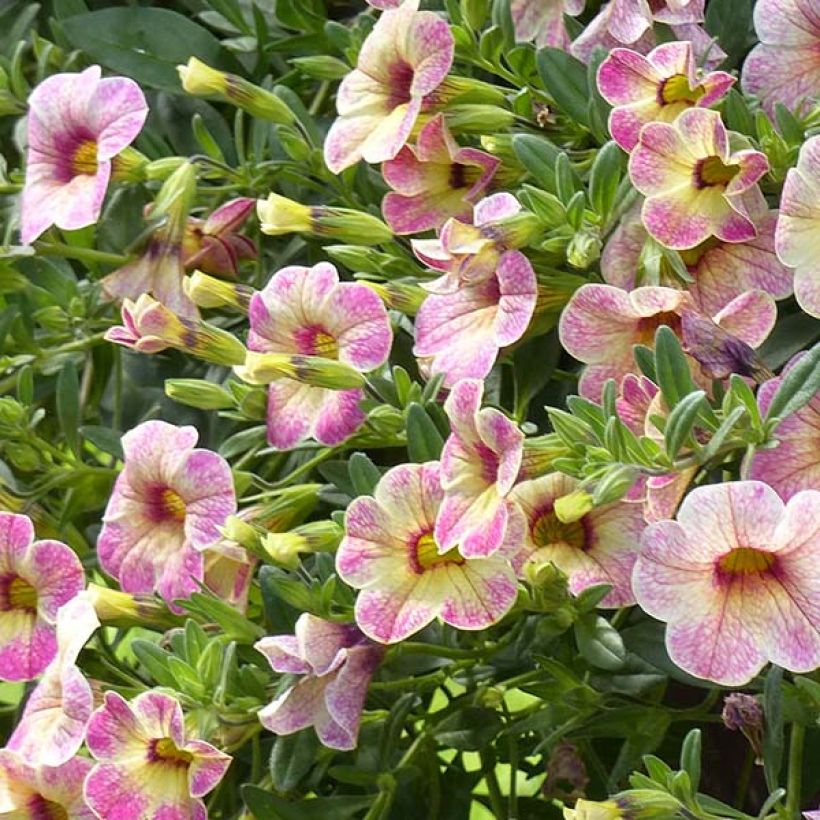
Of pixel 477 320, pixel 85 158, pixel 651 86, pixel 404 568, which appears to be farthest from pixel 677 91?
pixel 85 158

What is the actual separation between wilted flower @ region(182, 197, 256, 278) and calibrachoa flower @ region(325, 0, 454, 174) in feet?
0.32

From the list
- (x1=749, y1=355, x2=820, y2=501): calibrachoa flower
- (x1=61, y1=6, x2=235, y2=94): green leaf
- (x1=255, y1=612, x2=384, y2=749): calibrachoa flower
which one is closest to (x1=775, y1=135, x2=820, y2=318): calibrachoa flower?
(x1=749, y1=355, x2=820, y2=501): calibrachoa flower

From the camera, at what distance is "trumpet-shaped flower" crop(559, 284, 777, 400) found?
71 centimetres

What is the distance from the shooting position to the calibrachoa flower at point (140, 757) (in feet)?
2.44

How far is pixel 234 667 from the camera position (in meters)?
0.78

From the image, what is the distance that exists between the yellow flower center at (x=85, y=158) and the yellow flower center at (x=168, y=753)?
33cm

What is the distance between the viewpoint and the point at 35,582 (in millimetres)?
862

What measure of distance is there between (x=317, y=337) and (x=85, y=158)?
0.70 feet

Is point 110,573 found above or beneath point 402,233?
beneath

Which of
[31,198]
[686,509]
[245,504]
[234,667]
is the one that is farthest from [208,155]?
[686,509]

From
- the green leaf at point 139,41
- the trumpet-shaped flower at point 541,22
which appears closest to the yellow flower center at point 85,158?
the green leaf at point 139,41

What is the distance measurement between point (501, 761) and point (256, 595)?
0.18 metres

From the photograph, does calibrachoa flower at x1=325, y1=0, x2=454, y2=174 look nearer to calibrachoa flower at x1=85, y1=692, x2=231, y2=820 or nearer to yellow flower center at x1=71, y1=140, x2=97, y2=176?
yellow flower center at x1=71, y1=140, x2=97, y2=176

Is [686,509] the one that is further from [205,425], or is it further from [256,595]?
[205,425]
